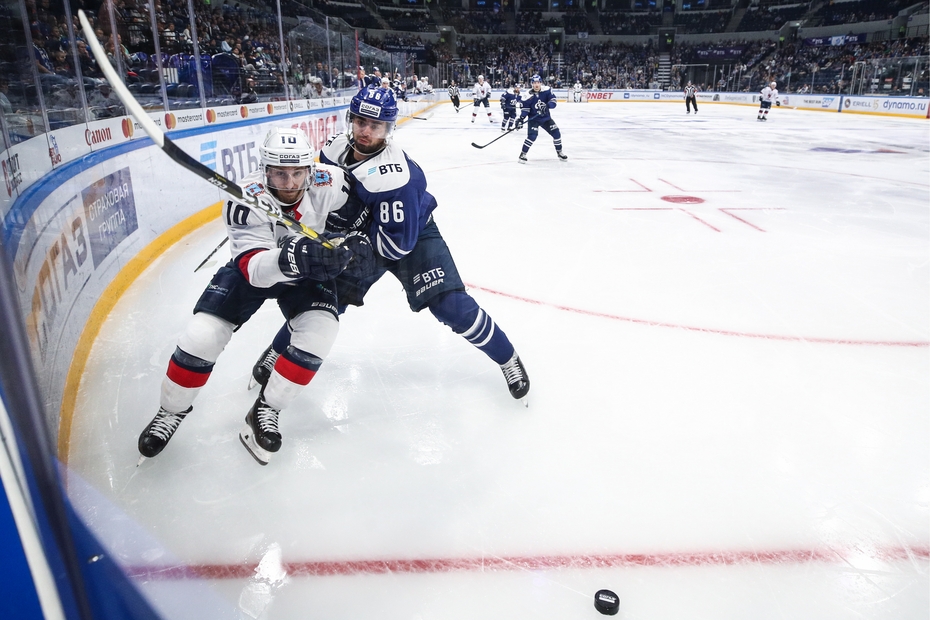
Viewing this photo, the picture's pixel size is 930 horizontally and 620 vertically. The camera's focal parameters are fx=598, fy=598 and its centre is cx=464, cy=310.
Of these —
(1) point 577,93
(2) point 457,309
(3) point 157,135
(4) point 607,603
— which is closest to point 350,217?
(2) point 457,309

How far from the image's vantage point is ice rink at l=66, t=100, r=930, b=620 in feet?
4.58

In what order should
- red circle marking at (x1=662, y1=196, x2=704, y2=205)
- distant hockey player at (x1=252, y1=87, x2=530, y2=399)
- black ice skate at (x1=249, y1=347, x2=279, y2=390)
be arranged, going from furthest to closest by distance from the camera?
red circle marking at (x1=662, y1=196, x2=704, y2=205) < black ice skate at (x1=249, y1=347, x2=279, y2=390) < distant hockey player at (x1=252, y1=87, x2=530, y2=399)

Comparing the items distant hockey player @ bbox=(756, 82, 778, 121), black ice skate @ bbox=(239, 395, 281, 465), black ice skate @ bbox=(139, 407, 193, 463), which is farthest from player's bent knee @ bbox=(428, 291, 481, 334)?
distant hockey player @ bbox=(756, 82, 778, 121)

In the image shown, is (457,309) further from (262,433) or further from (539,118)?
(539,118)

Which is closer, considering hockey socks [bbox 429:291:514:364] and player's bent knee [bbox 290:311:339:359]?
player's bent knee [bbox 290:311:339:359]

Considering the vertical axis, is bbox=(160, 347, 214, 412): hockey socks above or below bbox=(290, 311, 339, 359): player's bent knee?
below

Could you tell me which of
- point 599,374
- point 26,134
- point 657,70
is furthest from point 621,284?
point 657,70

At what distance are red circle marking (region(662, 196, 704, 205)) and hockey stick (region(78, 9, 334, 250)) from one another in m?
4.94

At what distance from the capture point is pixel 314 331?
6.00ft

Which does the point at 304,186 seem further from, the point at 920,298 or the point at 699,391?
the point at 920,298

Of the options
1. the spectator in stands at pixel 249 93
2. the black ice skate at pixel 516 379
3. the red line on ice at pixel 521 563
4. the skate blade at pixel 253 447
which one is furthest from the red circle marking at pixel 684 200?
the skate blade at pixel 253 447

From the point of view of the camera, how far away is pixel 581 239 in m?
4.55

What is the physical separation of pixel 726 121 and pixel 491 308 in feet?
53.5

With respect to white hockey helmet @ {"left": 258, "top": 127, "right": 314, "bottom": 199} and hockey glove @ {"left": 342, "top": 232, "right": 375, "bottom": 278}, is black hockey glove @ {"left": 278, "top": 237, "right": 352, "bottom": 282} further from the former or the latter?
white hockey helmet @ {"left": 258, "top": 127, "right": 314, "bottom": 199}
